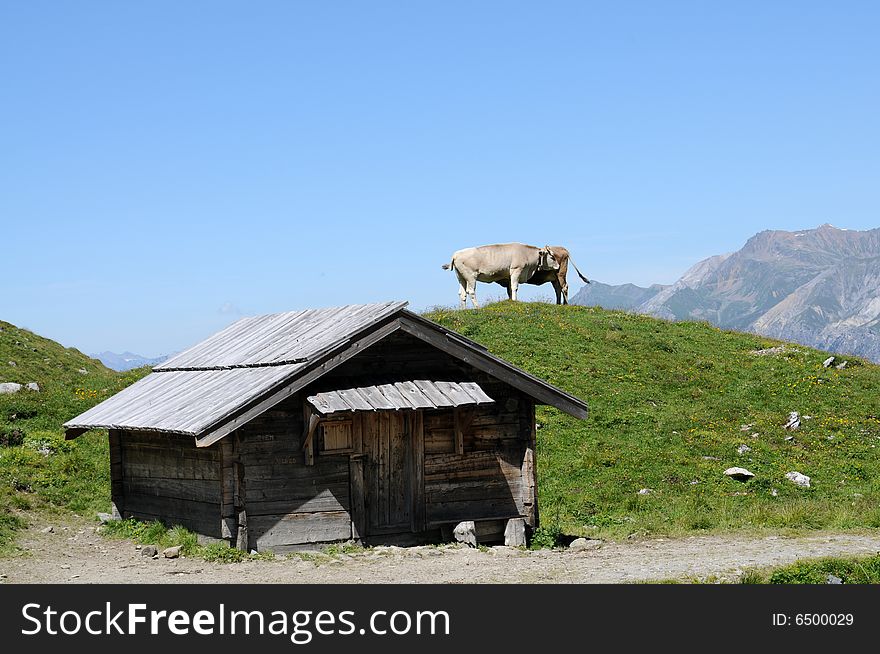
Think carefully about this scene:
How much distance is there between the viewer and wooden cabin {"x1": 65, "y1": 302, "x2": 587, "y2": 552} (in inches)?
679

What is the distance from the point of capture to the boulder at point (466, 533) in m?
18.5

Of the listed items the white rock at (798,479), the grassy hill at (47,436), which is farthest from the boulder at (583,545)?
the grassy hill at (47,436)

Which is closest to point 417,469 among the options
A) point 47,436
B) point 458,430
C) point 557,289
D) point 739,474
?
point 458,430

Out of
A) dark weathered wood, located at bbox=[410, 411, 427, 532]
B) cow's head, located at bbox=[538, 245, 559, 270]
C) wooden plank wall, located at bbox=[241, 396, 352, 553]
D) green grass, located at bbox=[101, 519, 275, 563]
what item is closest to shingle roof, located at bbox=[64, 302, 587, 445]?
wooden plank wall, located at bbox=[241, 396, 352, 553]

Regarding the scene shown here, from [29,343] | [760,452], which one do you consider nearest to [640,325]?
[760,452]

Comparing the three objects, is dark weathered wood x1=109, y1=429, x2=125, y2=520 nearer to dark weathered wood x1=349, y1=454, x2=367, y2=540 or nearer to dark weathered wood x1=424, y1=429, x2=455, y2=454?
dark weathered wood x1=349, y1=454, x2=367, y2=540

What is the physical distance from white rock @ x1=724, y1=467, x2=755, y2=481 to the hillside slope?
24cm

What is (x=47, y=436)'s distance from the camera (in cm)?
2567

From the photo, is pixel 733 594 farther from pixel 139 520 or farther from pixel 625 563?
pixel 139 520

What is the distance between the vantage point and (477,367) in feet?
61.7

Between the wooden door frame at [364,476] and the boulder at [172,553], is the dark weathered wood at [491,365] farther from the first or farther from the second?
the boulder at [172,553]

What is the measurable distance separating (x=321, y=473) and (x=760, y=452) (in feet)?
43.5

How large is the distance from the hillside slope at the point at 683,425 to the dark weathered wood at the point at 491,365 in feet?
8.14

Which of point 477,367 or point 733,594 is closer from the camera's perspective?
point 733,594
